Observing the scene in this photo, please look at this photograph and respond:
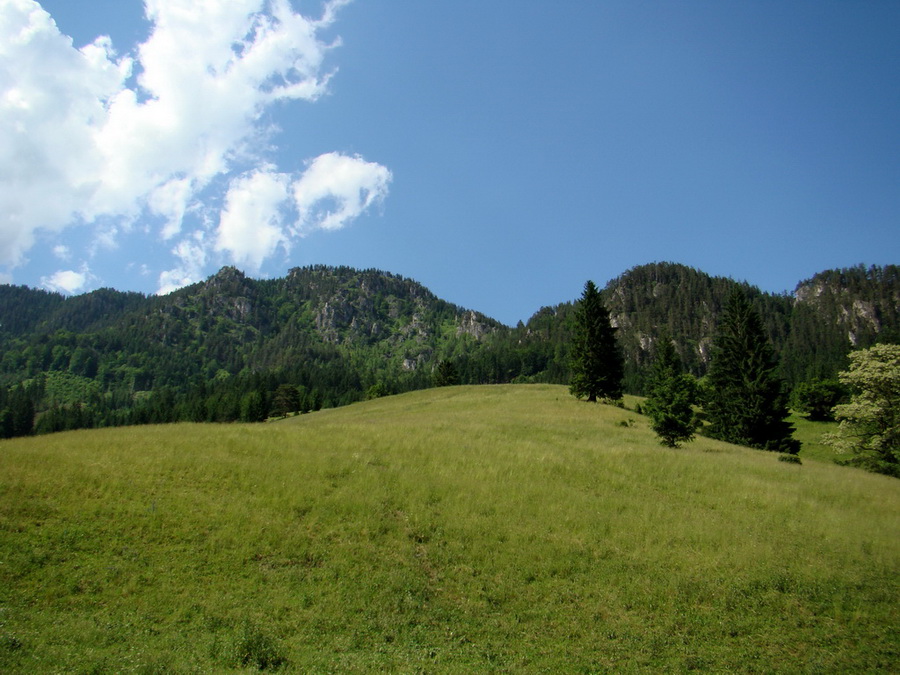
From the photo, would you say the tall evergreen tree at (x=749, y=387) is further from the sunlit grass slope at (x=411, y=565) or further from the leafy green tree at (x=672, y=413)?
the sunlit grass slope at (x=411, y=565)

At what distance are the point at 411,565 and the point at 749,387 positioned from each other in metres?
45.0

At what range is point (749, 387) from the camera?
46938 mm

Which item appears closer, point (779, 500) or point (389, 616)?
point (389, 616)

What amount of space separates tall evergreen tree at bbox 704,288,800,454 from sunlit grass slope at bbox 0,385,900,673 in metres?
25.3

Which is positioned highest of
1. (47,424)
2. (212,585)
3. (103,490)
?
(103,490)

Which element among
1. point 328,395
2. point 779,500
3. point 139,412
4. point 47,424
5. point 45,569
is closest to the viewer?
point 45,569

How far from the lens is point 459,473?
21844mm

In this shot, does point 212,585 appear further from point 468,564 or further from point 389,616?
point 468,564

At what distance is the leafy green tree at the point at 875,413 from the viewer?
36.7m

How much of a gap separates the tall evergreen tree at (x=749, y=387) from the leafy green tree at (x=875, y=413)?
6919 mm

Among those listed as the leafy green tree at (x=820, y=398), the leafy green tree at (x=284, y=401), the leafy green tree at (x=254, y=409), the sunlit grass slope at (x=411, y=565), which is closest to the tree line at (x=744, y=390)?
the sunlit grass slope at (x=411, y=565)

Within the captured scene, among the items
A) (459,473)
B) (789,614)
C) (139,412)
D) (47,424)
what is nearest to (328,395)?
(139,412)

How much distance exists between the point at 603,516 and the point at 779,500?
8.83 meters

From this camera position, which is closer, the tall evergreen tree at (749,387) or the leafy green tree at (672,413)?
the leafy green tree at (672,413)
